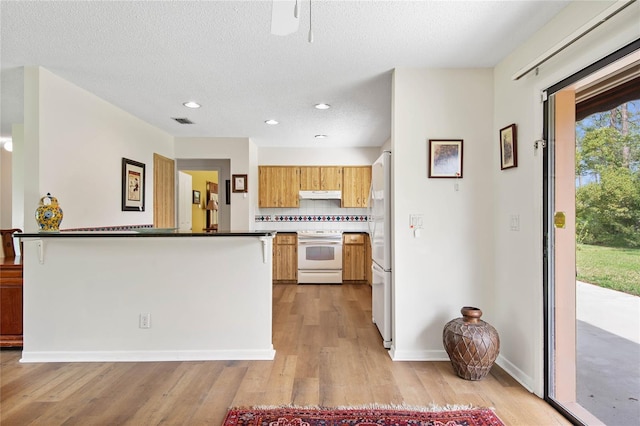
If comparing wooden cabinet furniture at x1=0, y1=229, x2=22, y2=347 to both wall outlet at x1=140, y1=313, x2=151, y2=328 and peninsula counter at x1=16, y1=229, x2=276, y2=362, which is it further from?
wall outlet at x1=140, y1=313, x2=151, y2=328

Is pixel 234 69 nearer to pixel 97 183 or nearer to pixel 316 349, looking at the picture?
pixel 97 183

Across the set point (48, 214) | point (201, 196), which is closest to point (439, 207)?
point (48, 214)

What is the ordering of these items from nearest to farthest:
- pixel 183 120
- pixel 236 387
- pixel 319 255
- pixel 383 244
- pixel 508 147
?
1. pixel 236 387
2. pixel 508 147
3. pixel 383 244
4. pixel 183 120
5. pixel 319 255

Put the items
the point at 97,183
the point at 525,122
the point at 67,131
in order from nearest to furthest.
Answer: the point at 525,122, the point at 67,131, the point at 97,183

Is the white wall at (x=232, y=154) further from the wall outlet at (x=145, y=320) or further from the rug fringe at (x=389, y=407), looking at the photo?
the rug fringe at (x=389, y=407)

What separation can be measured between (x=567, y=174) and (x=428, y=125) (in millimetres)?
1073

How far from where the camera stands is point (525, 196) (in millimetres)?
2410

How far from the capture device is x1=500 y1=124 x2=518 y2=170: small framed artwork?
2514mm

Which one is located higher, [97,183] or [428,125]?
[428,125]

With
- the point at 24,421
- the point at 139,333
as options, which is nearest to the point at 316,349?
the point at 139,333

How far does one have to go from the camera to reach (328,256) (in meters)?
5.91

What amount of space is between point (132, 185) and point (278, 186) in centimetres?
252

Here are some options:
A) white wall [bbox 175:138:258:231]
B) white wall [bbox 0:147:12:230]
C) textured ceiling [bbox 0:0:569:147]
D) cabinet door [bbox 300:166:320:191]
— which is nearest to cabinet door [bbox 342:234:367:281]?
cabinet door [bbox 300:166:320:191]

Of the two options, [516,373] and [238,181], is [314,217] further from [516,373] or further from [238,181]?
[516,373]
